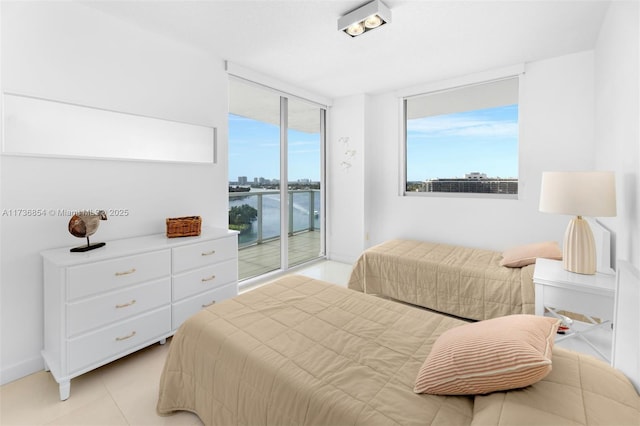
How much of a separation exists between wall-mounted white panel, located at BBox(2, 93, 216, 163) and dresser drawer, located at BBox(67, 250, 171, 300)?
85 cm

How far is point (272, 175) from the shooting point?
3926 mm

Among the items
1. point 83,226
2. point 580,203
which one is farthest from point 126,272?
point 580,203

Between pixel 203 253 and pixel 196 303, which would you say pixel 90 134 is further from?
pixel 196 303

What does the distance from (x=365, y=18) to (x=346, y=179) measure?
256 centimetres

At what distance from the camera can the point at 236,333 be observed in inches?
57.1

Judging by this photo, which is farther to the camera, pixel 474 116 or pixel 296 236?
pixel 296 236

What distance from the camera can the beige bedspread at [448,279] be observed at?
2.47 metres

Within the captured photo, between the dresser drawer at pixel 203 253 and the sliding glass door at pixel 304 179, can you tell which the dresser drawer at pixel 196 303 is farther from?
the sliding glass door at pixel 304 179

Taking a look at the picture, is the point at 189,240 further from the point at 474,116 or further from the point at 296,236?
the point at 474,116

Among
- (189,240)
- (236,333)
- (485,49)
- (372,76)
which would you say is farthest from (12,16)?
(485,49)

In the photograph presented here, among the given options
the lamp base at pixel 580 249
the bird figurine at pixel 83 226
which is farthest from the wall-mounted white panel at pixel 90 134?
the lamp base at pixel 580 249

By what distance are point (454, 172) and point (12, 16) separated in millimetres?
4343

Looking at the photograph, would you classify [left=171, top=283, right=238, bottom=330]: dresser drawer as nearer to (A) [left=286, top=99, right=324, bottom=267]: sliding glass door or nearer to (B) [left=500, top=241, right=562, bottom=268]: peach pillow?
(A) [left=286, top=99, right=324, bottom=267]: sliding glass door

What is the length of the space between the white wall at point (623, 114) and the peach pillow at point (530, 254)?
416 millimetres
